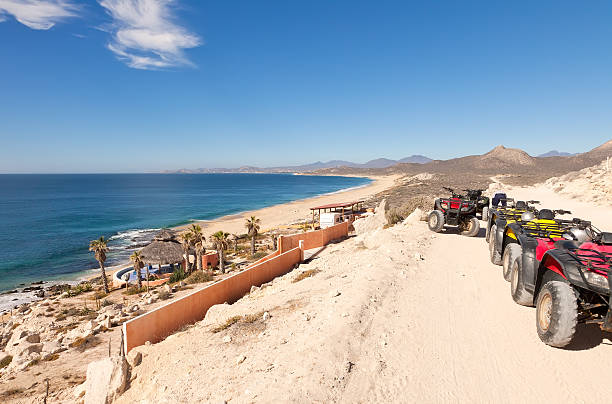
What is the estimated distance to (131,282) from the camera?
→ 2231 centimetres

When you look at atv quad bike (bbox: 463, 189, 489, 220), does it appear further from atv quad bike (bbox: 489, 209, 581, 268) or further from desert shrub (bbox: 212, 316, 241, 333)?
desert shrub (bbox: 212, 316, 241, 333)

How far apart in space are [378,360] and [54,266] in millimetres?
37015

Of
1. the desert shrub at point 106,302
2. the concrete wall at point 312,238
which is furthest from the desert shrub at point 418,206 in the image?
the desert shrub at point 106,302

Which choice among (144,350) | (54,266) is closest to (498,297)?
(144,350)

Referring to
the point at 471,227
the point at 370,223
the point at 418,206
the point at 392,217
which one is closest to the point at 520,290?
the point at 471,227

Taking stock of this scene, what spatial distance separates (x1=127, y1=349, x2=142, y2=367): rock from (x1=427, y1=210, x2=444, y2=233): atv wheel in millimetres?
13801

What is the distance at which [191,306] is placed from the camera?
445 inches

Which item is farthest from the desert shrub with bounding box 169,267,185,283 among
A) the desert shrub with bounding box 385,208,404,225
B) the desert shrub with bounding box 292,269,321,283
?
the desert shrub with bounding box 385,208,404,225

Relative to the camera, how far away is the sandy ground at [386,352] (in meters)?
4.75

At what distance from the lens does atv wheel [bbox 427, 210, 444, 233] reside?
617 inches

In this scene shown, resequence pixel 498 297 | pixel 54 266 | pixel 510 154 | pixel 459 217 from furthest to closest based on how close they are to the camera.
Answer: pixel 510 154, pixel 54 266, pixel 459 217, pixel 498 297

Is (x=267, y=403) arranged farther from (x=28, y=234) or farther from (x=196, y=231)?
(x=28, y=234)

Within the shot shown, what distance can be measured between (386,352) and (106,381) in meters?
6.53

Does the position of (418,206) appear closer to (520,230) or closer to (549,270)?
(520,230)
